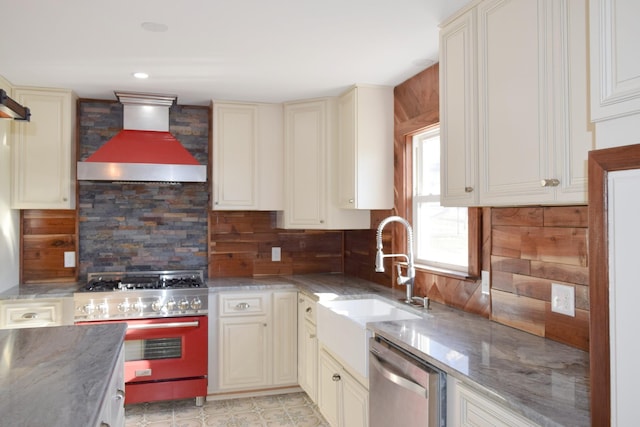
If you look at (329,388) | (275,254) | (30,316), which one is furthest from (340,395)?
(30,316)

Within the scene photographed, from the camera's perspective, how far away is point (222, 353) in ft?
11.7

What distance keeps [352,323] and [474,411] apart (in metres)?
0.95

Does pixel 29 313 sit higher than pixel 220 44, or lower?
lower

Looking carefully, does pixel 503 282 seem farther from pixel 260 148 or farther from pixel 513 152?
pixel 260 148

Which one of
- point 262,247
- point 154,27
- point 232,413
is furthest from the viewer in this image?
point 262,247

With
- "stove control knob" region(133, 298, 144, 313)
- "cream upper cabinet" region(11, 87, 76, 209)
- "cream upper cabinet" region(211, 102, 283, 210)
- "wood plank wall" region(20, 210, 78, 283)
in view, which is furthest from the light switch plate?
"cream upper cabinet" region(211, 102, 283, 210)

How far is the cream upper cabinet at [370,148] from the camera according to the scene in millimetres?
3367

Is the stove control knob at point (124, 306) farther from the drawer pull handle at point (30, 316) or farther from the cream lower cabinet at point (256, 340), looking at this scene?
the cream lower cabinet at point (256, 340)

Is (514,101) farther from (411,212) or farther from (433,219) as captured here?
(411,212)

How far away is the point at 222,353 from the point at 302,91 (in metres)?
2.10

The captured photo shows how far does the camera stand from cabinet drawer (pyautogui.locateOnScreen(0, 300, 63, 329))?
3143 millimetres

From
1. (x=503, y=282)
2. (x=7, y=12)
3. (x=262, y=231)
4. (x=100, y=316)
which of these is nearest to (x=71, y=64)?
(x=7, y=12)

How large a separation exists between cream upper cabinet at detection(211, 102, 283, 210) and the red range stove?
84cm

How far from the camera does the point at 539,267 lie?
2.08 meters
